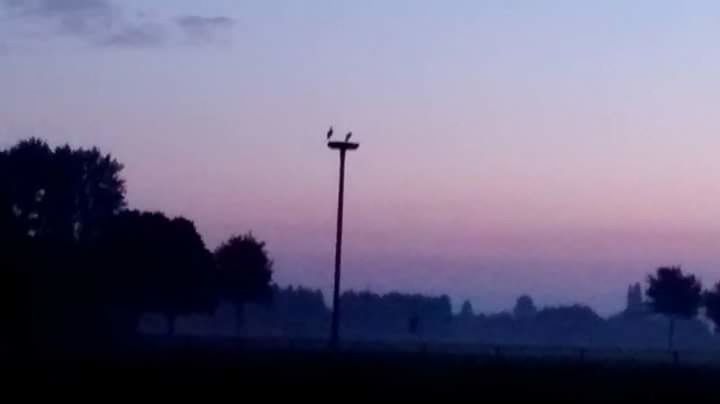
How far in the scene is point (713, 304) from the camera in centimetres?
11062

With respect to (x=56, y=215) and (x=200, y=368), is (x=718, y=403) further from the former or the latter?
(x=56, y=215)

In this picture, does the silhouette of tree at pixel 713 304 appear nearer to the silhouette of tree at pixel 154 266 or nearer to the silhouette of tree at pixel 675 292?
the silhouette of tree at pixel 675 292

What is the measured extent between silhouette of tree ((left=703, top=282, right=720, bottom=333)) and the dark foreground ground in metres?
52.4

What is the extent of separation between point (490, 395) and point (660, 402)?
3.71m

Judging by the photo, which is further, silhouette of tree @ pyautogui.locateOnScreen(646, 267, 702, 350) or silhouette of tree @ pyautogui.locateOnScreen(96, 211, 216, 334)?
silhouette of tree @ pyautogui.locateOnScreen(646, 267, 702, 350)

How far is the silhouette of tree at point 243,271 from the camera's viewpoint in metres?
106

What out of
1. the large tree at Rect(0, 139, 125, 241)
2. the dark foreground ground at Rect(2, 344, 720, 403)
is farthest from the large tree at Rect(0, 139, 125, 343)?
the dark foreground ground at Rect(2, 344, 720, 403)

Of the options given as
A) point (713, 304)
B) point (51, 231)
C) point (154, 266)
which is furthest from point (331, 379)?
point (713, 304)

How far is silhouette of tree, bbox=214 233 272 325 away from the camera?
106m

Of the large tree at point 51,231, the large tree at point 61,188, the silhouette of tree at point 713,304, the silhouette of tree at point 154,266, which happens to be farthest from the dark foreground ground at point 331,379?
the silhouette of tree at point 713,304

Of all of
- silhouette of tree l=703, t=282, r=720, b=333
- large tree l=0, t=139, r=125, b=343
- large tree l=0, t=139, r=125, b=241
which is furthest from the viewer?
silhouette of tree l=703, t=282, r=720, b=333

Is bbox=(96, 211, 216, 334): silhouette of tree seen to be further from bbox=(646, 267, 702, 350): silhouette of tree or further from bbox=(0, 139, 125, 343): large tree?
bbox=(646, 267, 702, 350): silhouette of tree

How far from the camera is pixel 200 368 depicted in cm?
4650

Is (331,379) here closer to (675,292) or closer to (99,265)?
(99,265)
